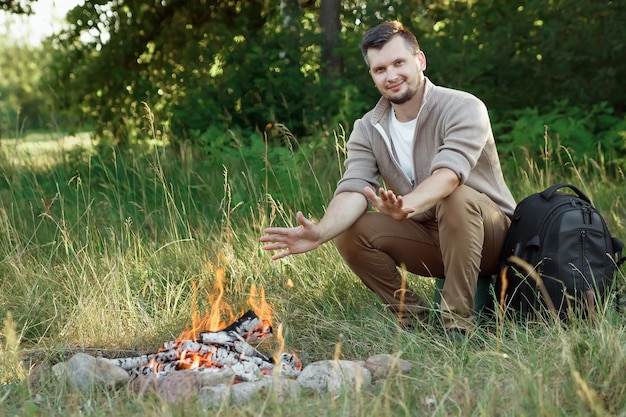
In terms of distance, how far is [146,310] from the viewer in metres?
4.43

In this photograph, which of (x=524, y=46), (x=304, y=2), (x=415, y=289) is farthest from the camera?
(x=304, y=2)

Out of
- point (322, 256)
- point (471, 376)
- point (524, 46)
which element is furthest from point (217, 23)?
point (471, 376)

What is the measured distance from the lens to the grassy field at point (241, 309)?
2873mm

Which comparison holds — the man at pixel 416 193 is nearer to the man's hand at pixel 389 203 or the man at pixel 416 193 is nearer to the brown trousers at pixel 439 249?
the brown trousers at pixel 439 249

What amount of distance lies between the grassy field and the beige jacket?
60cm

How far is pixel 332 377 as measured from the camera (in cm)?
318

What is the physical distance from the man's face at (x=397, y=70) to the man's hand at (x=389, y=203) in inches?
26.9

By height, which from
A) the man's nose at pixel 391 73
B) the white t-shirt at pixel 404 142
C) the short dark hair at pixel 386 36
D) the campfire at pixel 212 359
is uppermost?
the short dark hair at pixel 386 36

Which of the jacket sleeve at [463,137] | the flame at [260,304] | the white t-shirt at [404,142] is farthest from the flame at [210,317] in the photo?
the jacket sleeve at [463,137]

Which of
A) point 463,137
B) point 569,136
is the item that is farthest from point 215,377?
point 569,136

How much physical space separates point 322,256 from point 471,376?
1.80m

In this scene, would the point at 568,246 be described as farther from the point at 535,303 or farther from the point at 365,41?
the point at 365,41

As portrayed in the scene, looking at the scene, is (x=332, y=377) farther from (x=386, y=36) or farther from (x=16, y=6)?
(x=16, y=6)

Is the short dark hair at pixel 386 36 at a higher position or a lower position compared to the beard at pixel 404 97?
higher
